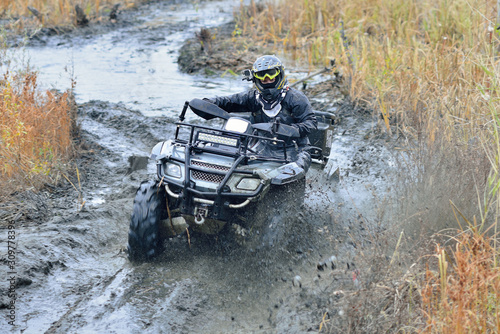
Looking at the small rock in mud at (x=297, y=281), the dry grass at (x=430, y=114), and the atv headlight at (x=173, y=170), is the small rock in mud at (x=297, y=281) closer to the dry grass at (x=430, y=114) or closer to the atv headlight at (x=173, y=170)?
the dry grass at (x=430, y=114)

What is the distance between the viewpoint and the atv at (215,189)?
15.7 ft

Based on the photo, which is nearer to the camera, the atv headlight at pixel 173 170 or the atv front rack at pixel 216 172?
the atv front rack at pixel 216 172

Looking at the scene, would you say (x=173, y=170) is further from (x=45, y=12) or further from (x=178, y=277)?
(x=45, y=12)

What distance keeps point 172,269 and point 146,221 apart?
51cm

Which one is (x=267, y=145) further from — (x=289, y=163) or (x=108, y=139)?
(x=108, y=139)

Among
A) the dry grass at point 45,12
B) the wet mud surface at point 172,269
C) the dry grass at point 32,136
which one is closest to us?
the wet mud surface at point 172,269

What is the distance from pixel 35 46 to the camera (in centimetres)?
1420

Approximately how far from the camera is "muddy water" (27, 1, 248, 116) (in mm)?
10445

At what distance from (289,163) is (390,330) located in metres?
2.06

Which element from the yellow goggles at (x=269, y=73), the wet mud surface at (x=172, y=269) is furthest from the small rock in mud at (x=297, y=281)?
the yellow goggles at (x=269, y=73)

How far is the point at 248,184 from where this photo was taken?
4.80m

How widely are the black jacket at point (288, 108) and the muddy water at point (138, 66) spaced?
243cm

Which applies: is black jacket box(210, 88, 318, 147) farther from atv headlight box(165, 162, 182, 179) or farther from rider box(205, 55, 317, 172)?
atv headlight box(165, 162, 182, 179)

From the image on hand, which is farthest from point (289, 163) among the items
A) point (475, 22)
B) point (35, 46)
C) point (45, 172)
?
point (35, 46)
